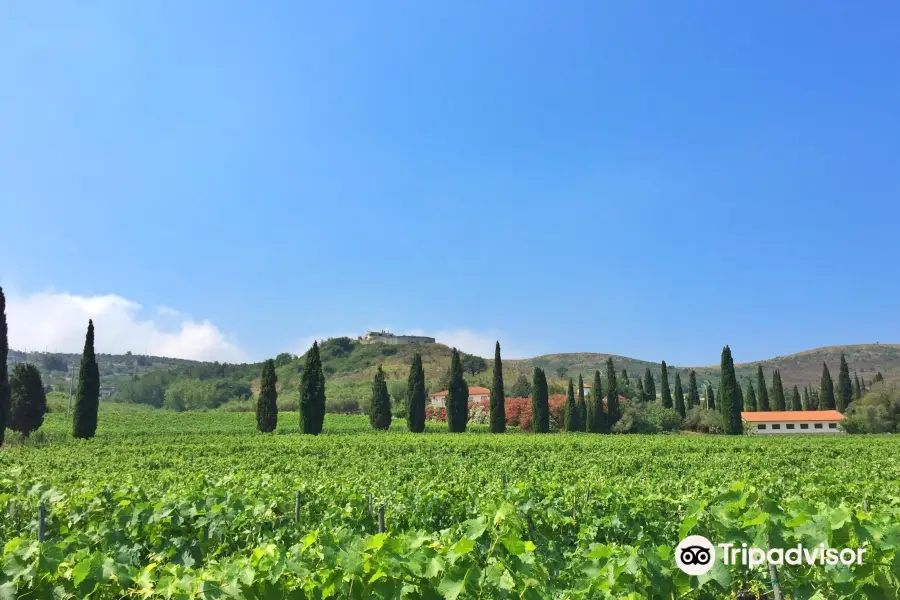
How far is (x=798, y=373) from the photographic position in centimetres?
14638

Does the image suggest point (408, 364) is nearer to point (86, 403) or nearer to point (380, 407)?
point (380, 407)

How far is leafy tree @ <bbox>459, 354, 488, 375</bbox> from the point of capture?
125625 millimetres

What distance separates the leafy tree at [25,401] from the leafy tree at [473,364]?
9209cm

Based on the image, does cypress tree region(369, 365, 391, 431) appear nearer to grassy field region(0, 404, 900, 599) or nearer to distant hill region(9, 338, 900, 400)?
grassy field region(0, 404, 900, 599)

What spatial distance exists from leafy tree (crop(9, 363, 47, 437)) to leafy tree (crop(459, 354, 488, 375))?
92093mm

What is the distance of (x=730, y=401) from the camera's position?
168 feet

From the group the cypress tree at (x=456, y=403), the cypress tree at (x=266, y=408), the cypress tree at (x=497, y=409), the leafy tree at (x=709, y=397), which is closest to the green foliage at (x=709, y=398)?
the leafy tree at (x=709, y=397)

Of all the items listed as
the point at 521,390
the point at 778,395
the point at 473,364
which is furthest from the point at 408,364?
the point at 778,395

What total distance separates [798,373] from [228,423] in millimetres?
145157

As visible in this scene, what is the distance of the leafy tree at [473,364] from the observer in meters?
126

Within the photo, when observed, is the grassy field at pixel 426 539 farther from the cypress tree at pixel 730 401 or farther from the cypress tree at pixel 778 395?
the cypress tree at pixel 778 395

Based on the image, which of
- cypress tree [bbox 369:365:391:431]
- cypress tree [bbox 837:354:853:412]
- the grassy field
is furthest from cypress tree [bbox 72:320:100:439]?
cypress tree [bbox 837:354:853:412]

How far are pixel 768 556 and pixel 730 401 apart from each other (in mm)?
54245

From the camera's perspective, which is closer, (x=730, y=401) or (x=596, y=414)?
(x=730, y=401)
